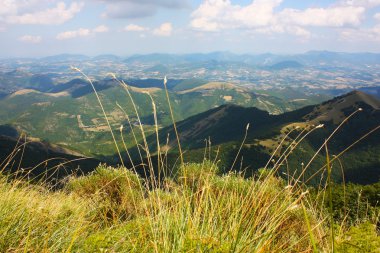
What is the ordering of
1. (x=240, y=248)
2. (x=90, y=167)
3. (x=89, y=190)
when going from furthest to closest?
(x=90, y=167), (x=89, y=190), (x=240, y=248)

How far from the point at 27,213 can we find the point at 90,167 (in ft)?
579

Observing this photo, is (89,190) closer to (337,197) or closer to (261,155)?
(337,197)

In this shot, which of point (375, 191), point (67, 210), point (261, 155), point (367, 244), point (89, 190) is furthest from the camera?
point (261, 155)

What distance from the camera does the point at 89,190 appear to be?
2847 cm

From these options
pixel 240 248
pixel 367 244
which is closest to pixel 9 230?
pixel 240 248

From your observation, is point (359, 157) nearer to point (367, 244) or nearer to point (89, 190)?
point (89, 190)

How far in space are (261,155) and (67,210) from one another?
618 ft

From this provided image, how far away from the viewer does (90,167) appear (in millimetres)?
172000

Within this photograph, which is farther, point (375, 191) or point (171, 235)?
point (375, 191)

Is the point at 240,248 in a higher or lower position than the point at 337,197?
higher

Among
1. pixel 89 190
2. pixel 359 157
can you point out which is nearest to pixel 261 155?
pixel 359 157

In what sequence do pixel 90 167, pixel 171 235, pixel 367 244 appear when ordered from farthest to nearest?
pixel 90 167
pixel 367 244
pixel 171 235

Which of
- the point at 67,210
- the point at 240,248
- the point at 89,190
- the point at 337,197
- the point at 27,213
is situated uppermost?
→ the point at 240,248

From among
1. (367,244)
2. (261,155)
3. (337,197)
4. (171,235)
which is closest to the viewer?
(171,235)
